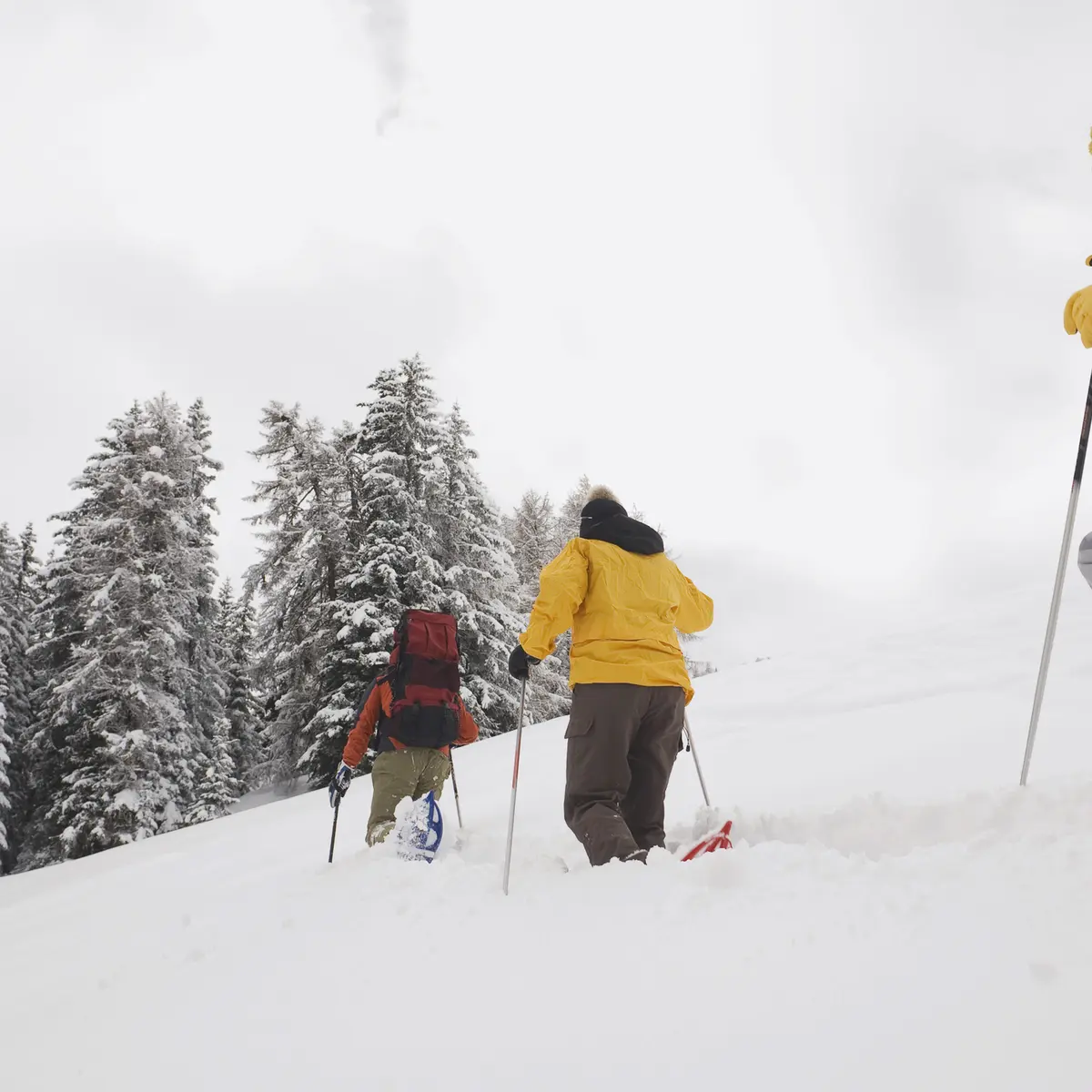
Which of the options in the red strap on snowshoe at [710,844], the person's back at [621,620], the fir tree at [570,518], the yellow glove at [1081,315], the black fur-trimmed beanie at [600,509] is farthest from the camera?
the fir tree at [570,518]

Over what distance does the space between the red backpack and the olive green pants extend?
0.41 feet

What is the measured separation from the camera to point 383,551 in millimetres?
16359

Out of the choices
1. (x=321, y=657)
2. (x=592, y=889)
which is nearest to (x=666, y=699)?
(x=592, y=889)

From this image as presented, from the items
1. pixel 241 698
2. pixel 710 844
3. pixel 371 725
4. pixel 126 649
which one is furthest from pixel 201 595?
pixel 710 844

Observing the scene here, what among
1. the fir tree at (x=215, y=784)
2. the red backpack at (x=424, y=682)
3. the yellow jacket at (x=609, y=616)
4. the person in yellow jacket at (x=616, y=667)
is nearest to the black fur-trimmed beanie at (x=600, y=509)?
the person in yellow jacket at (x=616, y=667)

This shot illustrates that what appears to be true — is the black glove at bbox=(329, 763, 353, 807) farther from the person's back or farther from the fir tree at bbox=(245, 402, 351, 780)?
the fir tree at bbox=(245, 402, 351, 780)

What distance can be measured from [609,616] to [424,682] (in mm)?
2169

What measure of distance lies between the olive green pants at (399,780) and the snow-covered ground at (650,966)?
0.49m

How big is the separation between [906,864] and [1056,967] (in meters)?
0.73

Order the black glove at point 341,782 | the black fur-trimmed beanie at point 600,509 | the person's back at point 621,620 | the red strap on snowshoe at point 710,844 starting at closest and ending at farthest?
the red strap on snowshoe at point 710,844, the person's back at point 621,620, the black fur-trimmed beanie at point 600,509, the black glove at point 341,782

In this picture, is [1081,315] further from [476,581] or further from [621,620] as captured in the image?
[476,581]

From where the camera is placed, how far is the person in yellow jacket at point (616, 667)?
360 cm

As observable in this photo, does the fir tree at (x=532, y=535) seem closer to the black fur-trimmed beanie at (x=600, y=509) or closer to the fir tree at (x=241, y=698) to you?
the fir tree at (x=241, y=698)

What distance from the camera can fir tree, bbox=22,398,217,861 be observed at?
50.1ft
